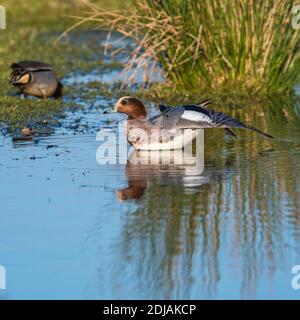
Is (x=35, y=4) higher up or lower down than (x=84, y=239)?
higher up

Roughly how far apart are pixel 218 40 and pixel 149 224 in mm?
5174

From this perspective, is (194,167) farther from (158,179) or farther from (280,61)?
(280,61)

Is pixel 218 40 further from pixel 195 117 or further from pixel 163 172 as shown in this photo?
pixel 163 172

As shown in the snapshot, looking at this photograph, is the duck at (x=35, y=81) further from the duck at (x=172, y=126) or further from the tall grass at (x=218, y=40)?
the duck at (x=172, y=126)

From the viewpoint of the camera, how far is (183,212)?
6.59 metres

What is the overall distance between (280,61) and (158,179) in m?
4.21

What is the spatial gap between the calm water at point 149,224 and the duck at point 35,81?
113 inches

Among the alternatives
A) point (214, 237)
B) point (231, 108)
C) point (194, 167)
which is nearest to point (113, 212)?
point (214, 237)

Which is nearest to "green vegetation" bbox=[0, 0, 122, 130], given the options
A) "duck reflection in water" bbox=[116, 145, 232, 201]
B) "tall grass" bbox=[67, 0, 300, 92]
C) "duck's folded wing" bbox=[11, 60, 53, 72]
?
"duck's folded wing" bbox=[11, 60, 53, 72]

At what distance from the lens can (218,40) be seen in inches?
440
